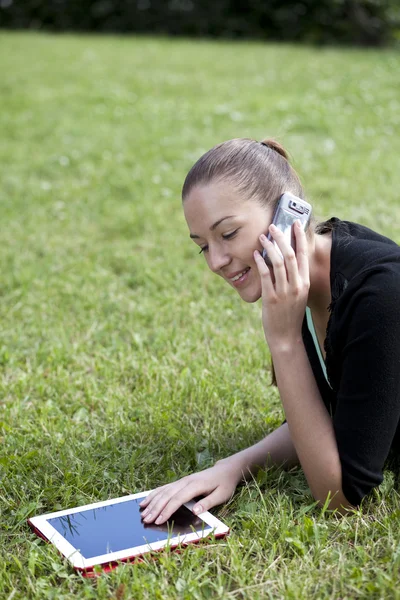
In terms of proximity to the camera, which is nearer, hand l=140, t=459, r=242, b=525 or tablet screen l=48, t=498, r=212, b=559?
tablet screen l=48, t=498, r=212, b=559

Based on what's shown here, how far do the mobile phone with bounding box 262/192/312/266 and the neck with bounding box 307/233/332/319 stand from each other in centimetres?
15

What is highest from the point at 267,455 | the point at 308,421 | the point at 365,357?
the point at 365,357

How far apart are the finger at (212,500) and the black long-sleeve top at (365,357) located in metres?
0.43

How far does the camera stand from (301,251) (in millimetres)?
2475

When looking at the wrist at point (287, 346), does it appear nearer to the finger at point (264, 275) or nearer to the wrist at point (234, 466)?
the finger at point (264, 275)

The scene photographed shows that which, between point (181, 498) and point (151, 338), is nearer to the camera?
point (181, 498)

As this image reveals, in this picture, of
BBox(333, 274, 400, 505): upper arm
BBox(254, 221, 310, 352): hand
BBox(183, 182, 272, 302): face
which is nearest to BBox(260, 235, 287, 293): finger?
BBox(254, 221, 310, 352): hand

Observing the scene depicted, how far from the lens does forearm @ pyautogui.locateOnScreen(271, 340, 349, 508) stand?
246cm

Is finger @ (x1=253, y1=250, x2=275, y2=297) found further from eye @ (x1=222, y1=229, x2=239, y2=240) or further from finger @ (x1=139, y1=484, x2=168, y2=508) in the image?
finger @ (x1=139, y1=484, x2=168, y2=508)

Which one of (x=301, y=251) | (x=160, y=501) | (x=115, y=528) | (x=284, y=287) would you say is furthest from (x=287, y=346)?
(x=115, y=528)

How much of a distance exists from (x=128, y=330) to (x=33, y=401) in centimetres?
87

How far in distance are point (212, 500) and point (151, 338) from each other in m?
1.67

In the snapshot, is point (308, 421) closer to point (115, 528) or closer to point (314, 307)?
point (314, 307)

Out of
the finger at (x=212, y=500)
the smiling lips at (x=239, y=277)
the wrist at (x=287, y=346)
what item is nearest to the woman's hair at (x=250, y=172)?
the smiling lips at (x=239, y=277)
